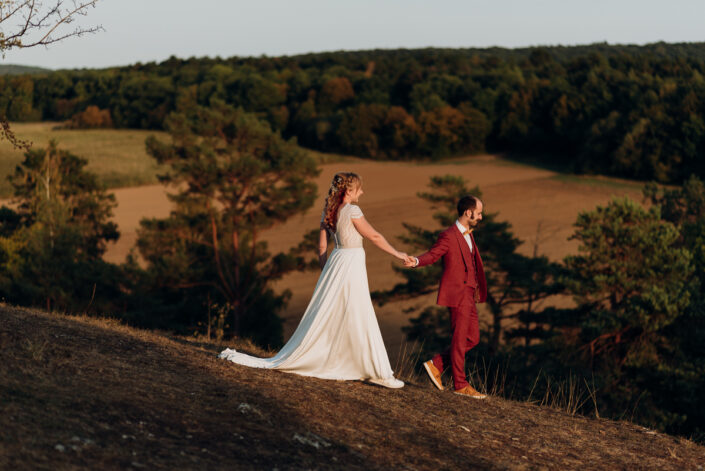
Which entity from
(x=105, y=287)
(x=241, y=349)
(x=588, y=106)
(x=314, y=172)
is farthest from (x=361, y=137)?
(x=241, y=349)

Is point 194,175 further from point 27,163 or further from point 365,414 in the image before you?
point 365,414

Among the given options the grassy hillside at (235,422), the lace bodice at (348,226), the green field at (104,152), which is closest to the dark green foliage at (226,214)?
the grassy hillside at (235,422)

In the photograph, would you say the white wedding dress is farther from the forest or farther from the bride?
the forest

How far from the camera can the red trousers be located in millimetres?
7656

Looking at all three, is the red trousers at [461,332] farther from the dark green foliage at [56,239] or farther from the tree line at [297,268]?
the dark green foliage at [56,239]

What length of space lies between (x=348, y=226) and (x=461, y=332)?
1.64 m

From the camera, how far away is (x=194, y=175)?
33438mm

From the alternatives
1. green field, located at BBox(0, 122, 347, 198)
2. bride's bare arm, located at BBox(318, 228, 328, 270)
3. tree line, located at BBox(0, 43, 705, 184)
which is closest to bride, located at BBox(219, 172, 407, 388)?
bride's bare arm, located at BBox(318, 228, 328, 270)

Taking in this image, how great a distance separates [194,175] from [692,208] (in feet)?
75.1

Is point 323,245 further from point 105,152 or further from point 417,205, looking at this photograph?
point 105,152

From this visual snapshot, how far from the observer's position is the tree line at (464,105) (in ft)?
207

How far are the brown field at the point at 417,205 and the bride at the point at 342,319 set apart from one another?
29.0m

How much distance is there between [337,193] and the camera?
7.29 m

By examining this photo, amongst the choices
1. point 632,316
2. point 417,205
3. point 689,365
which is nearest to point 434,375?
point 689,365
